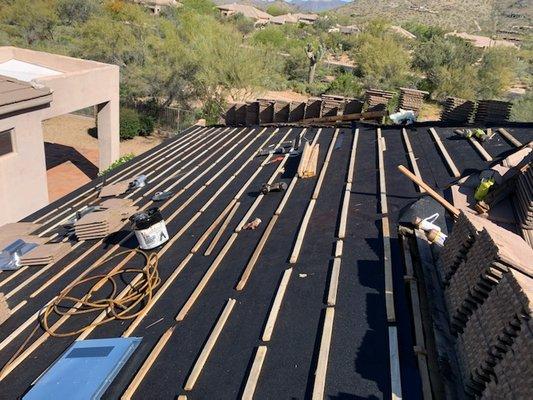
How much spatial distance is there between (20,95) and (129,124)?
45.0ft

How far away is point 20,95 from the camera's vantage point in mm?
14492

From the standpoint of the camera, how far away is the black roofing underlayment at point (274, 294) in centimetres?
475

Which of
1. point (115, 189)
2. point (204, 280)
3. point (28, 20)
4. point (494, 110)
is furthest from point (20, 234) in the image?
point (28, 20)

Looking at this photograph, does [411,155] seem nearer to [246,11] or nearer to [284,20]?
[284,20]

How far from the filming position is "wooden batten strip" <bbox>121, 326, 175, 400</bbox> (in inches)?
192

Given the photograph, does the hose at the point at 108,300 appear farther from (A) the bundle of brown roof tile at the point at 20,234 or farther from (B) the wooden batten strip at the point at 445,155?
(B) the wooden batten strip at the point at 445,155

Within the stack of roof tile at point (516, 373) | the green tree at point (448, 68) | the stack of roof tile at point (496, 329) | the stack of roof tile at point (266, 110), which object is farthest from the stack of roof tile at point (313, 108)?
the green tree at point (448, 68)

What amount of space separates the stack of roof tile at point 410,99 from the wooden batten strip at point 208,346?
480 inches

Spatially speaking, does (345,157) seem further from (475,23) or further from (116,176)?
(475,23)

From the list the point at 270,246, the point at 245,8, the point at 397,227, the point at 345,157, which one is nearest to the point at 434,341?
the point at 397,227

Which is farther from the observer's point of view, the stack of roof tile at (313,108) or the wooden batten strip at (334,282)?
the stack of roof tile at (313,108)

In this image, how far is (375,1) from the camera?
146m

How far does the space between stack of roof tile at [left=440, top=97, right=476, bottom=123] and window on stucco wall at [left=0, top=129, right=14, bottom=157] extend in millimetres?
15411

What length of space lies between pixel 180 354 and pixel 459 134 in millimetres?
9379
